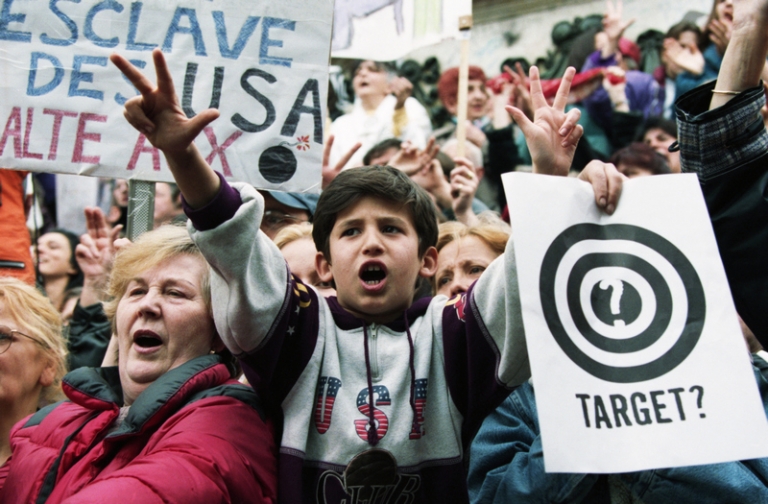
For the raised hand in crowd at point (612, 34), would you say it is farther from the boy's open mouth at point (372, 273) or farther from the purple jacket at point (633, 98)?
the boy's open mouth at point (372, 273)

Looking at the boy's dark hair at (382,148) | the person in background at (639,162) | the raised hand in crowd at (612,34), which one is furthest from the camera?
the raised hand in crowd at (612,34)

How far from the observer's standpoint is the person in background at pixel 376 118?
595cm

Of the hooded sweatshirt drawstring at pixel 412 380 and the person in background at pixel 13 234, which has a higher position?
the person in background at pixel 13 234

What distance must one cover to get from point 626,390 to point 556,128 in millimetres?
660

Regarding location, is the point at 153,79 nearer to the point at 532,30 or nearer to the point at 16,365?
the point at 16,365

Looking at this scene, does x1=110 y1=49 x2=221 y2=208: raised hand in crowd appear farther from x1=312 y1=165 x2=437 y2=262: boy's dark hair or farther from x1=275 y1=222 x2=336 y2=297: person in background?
x1=275 y1=222 x2=336 y2=297: person in background

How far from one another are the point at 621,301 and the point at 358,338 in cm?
74

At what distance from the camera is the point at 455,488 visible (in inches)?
80.0

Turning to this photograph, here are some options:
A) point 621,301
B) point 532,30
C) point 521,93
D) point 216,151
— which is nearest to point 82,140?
point 216,151

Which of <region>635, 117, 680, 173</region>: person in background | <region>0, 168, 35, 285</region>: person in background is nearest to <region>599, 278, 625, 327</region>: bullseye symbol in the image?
<region>0, 168, 35, 285</region>: person in background

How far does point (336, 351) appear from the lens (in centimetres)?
214

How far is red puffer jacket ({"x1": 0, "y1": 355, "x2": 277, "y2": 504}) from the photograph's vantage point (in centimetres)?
168

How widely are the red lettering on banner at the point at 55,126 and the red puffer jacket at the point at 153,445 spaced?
3.54 ft

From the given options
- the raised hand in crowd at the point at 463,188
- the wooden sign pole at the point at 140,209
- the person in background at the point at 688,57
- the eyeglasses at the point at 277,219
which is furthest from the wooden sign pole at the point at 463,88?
the person in background at the point at 688,57
